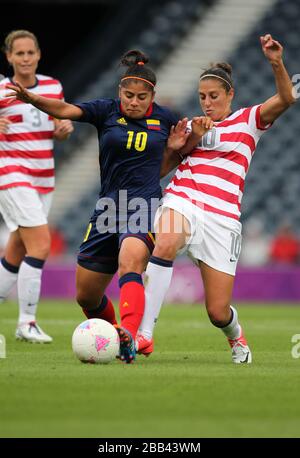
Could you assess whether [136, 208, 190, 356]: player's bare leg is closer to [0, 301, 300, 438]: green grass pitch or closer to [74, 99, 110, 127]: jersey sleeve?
[0, 301, 300, 438]: green grass pitch

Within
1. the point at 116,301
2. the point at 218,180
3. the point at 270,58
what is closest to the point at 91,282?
the point at 218,180

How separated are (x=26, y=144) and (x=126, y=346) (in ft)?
10.4

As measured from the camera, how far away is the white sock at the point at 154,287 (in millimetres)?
7168

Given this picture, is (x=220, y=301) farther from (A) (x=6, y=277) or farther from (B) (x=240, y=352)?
(A) (x=6, y=277)

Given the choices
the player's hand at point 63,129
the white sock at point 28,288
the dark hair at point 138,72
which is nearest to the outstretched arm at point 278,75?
the dark hair at point 138,72

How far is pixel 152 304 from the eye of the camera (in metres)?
7.24

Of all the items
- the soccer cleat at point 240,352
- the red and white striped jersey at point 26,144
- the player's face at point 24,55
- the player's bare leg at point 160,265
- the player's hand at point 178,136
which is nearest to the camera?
the player's bare leg at point 160,265

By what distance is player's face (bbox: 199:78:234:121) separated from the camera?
741 centimetres

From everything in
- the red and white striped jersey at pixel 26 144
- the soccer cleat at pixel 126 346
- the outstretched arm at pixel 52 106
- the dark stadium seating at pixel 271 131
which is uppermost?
the dark stadium seating at pixel 271 131

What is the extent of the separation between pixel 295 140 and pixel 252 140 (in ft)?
44.5

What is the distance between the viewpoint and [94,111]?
744 centimetres

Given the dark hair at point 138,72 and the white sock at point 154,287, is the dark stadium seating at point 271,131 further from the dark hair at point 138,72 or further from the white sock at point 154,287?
the white sock at point 154,287

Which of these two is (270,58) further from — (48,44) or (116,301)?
(48,44)

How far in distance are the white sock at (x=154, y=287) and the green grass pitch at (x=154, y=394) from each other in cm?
28
